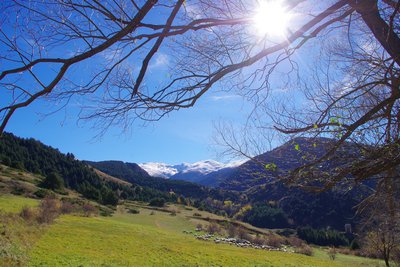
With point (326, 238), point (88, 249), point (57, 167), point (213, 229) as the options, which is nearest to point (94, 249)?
point (88, 249)

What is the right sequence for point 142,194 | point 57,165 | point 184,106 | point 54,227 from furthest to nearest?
point 142,194 → point 57,165 → point 54,227 → point 184,106

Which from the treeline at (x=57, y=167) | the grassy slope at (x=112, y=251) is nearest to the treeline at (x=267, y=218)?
the treeline at (x=57, y=167)

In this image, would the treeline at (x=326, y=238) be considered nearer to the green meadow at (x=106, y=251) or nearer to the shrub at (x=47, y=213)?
the green meadow at (x=106, y=251)

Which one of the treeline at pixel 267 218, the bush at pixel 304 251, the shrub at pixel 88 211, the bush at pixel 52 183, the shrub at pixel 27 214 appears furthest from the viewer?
the treeline at pixel 267 218

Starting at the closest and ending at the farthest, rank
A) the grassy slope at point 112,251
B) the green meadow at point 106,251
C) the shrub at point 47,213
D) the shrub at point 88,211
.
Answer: the green meadow at point 106,251
the grassy slope at point 112,251
the shrub at point 47,213
the shrub at point 88,211

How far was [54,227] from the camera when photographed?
1464 inches

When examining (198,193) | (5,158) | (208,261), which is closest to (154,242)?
(208,261)

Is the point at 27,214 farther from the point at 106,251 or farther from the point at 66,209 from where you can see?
the point at 66,209

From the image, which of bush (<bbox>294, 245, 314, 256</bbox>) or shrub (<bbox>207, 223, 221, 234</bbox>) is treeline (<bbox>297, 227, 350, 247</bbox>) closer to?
shrub (<bbox>207, 223, 221, 234</bbox>)

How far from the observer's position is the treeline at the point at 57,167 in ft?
299

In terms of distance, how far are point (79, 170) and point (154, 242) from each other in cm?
8639

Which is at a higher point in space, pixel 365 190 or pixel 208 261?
pixel 365 190

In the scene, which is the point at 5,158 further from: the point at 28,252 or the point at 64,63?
the point at 64,63


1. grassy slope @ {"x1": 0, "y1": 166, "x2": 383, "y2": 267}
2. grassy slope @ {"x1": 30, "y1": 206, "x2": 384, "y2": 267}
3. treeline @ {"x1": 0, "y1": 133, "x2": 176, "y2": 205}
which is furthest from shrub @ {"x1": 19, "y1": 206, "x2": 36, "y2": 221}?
treeline @ {"x1": 0, "y1": 133, "x2": 176, "y2": 205}
